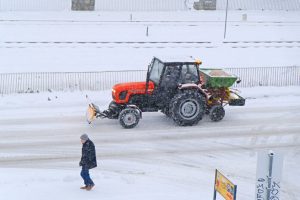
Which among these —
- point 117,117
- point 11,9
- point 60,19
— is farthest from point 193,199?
point 11,9

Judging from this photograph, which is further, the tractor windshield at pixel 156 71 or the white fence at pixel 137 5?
the white fence at pixel 137 5

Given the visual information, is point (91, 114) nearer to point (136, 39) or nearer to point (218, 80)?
point (218, 80)

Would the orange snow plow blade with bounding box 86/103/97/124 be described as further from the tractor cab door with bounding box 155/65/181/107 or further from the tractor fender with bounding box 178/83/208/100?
the tractor fender with bounding box 178/83/208/100

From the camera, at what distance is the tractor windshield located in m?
20.3

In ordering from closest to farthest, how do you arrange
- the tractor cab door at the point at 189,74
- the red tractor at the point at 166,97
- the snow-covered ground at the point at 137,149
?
the snow-covered ground at the point at 137,149
the red tractor at the point at 166,97
the tractor cab door at the point at 189,74

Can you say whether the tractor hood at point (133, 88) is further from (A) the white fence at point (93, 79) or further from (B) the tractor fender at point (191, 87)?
(A) the white fence at point (93, 79)

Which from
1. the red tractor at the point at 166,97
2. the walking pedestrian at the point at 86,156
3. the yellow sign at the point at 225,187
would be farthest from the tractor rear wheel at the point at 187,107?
the yellow sign at the point at 225,187

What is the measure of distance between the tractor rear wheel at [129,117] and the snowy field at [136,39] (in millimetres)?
9329

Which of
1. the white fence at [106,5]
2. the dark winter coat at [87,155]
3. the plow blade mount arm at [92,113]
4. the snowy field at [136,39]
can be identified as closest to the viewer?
the dark winter coat at [87,155]

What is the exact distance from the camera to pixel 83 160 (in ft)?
48.4

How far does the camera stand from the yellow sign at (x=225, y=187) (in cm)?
1202

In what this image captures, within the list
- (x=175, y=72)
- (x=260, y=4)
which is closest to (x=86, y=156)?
(x=175, y=72)

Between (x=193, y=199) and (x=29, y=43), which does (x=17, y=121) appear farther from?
(x=29, y=43)

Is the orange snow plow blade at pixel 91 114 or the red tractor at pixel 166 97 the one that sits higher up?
the red tractor at pixel 166 97
